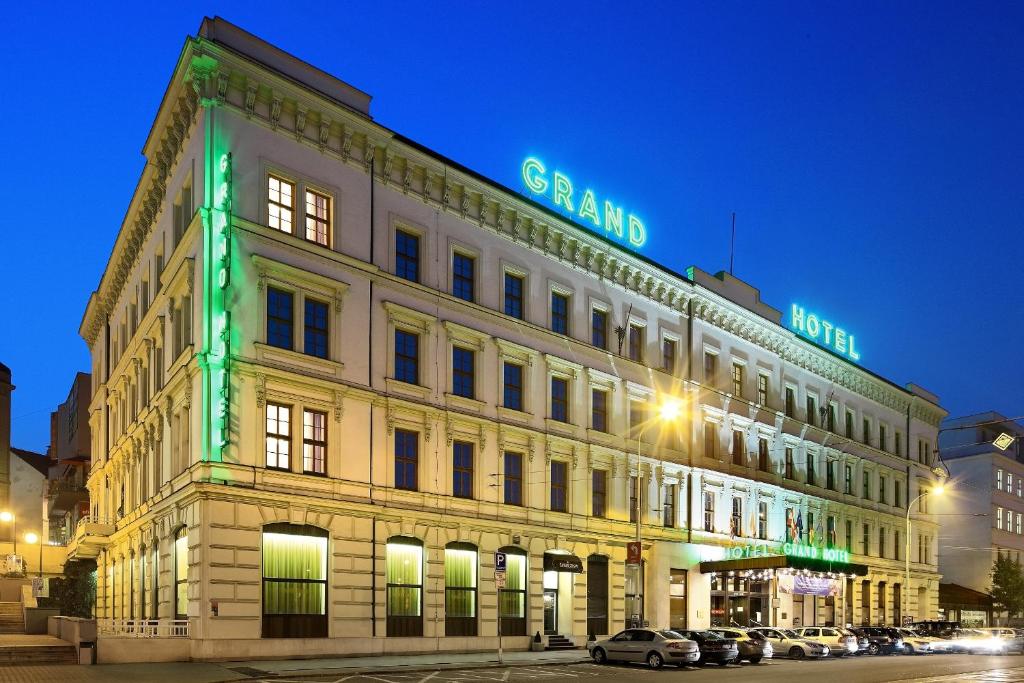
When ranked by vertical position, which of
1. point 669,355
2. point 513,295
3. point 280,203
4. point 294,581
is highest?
point 280,203

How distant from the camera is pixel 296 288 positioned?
34.9 metres

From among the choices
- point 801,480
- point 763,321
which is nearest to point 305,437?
point 763,321

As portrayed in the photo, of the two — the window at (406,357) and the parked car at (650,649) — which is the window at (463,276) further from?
the parked car at (650,649)

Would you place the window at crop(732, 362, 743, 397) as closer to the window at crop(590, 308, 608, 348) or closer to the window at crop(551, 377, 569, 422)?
the window at crop(590, 308, 608, 348)

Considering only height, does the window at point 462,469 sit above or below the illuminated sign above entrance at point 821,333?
below

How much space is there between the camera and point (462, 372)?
41.1 meters

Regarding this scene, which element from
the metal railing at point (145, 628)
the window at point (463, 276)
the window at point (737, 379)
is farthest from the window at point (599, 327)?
the metal railing at point (145, 628)

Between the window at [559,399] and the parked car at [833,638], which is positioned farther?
the parked car at [833,638]

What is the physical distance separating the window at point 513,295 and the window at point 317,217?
32.0ft

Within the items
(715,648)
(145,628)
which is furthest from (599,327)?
(145,628)

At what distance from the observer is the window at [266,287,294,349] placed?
112 feet

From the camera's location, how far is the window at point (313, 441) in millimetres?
34625

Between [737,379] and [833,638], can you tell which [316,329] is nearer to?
[833,638]

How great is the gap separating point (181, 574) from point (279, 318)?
9191 millimetres
